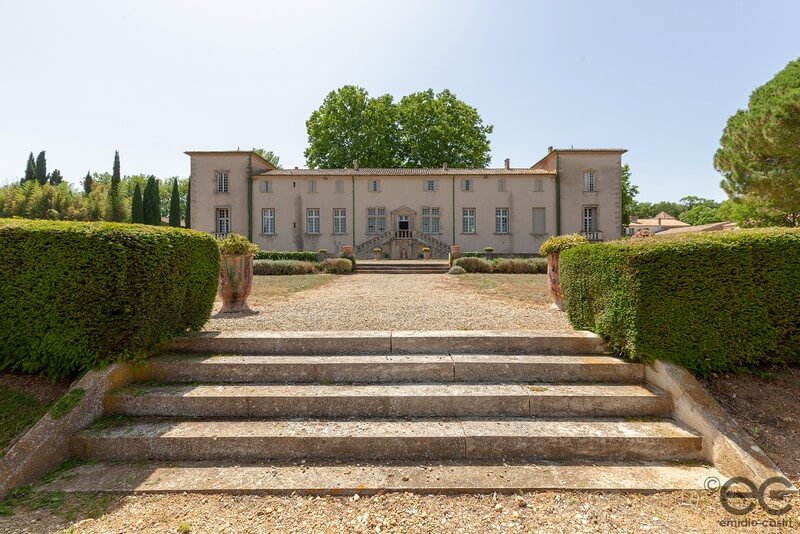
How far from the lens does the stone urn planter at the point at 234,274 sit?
21.2 ft

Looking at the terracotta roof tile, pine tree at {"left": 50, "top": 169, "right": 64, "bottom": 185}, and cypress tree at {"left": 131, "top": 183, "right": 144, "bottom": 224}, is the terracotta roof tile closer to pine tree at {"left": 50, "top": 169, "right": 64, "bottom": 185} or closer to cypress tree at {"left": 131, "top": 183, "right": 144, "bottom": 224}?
cypress tree at {"left": 131, "top": 183, "right": 144, "bottom": 224}

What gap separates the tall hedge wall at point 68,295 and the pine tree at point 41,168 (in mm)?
72667

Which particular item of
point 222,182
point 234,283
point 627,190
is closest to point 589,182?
point 627,190

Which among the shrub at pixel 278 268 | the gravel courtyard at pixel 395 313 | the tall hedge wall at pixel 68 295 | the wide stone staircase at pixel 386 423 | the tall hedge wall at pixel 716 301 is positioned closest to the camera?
the wide stone staircase at pixel 386 423

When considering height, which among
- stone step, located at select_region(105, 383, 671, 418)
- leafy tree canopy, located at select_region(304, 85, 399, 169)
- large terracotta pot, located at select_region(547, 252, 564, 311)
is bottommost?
stone step, located at select_region(105, 383, 671, 418)

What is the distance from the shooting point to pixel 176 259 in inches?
141

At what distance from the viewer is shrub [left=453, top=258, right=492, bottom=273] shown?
56.5 feet

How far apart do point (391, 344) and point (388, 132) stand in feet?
111

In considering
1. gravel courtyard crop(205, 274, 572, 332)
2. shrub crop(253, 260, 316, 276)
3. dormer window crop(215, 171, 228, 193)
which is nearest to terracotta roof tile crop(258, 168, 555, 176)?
dormer window crop(215, 171, 228, 193)

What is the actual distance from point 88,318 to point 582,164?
2971 cm

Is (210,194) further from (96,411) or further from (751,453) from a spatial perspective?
(751,453)

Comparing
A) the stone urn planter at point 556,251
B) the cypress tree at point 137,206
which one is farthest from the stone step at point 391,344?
the cypress tree at point 137,206

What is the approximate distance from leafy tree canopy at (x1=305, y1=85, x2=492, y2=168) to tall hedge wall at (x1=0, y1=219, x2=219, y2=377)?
32599mm

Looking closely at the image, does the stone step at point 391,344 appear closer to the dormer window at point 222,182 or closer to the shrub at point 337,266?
the shrub at point 337,266
